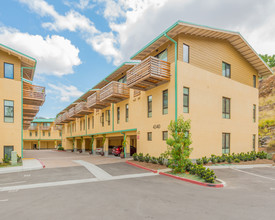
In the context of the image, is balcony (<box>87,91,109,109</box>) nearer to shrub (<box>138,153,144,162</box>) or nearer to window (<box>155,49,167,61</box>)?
shrub (<box>138,153,144,162</box>)

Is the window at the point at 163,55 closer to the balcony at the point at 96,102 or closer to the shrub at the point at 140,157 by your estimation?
the shrub at the point at 140,157

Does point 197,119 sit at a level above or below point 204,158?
above

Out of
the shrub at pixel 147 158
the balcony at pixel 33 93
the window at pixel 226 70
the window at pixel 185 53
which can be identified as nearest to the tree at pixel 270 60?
the window at pixel 226 70

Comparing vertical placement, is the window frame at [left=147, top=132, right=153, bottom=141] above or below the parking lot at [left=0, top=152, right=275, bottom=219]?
above

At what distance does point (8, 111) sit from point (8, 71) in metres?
4.10

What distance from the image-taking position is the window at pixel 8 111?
18953 mm

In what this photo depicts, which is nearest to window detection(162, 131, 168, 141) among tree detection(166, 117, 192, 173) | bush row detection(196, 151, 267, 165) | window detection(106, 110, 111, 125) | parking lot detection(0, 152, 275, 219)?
bush row detection(196, 151, 267, 165)

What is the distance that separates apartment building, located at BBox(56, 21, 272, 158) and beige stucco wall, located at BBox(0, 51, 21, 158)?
29.8 feet

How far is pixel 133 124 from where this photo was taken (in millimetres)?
20750

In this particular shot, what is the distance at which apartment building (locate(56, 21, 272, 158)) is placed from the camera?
15.5 metres

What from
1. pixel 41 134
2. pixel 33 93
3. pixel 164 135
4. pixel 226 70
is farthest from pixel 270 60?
pixel 41 134

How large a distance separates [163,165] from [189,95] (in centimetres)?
614

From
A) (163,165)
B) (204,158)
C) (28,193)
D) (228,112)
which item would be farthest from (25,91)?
(228,112)

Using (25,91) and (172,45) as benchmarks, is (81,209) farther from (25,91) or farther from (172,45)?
(25,91)
